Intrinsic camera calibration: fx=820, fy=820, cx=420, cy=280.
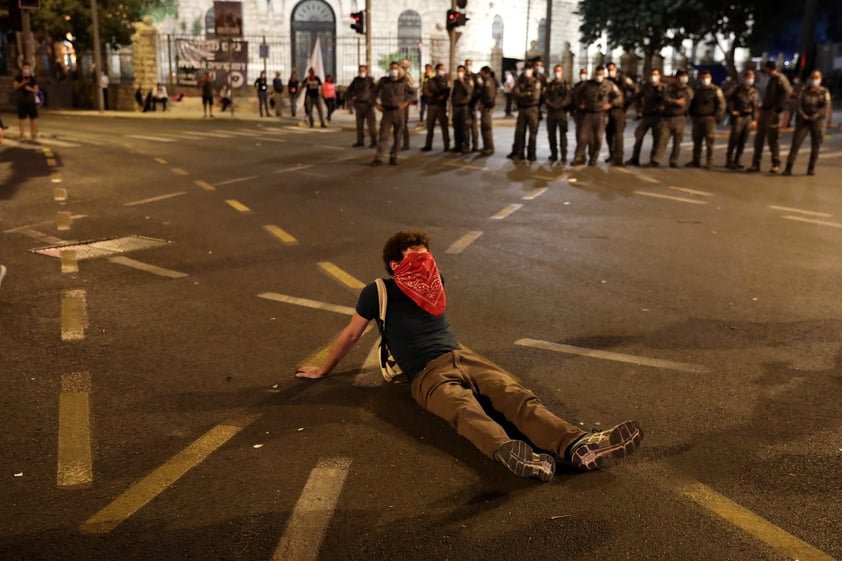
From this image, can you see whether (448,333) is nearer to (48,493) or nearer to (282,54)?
(48,493)

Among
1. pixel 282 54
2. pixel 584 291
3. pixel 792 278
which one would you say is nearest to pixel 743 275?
pixel 792 278

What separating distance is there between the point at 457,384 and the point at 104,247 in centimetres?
576

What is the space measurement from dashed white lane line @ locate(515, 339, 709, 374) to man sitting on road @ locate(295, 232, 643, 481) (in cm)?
122

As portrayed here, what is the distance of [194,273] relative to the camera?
7816mm

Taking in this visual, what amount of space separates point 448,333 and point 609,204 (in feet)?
25.3

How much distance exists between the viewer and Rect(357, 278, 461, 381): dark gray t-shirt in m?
4.73

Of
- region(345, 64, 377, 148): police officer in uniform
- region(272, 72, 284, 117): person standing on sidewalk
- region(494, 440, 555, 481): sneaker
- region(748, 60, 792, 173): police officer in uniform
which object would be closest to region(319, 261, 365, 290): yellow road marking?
region(494, 440, 555, 481): sneaker

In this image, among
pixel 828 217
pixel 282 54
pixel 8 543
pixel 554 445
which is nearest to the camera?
pixel 8 543

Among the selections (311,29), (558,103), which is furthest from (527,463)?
(311,29)

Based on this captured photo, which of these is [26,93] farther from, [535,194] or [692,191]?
[692,191]

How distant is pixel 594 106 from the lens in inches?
647

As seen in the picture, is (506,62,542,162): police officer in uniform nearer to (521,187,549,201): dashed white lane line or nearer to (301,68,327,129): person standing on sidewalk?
(521,187,549,201): dashed white lane line

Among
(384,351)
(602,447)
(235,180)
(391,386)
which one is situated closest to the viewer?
(602,447)

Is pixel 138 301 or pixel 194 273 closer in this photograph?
pixel 138 301
